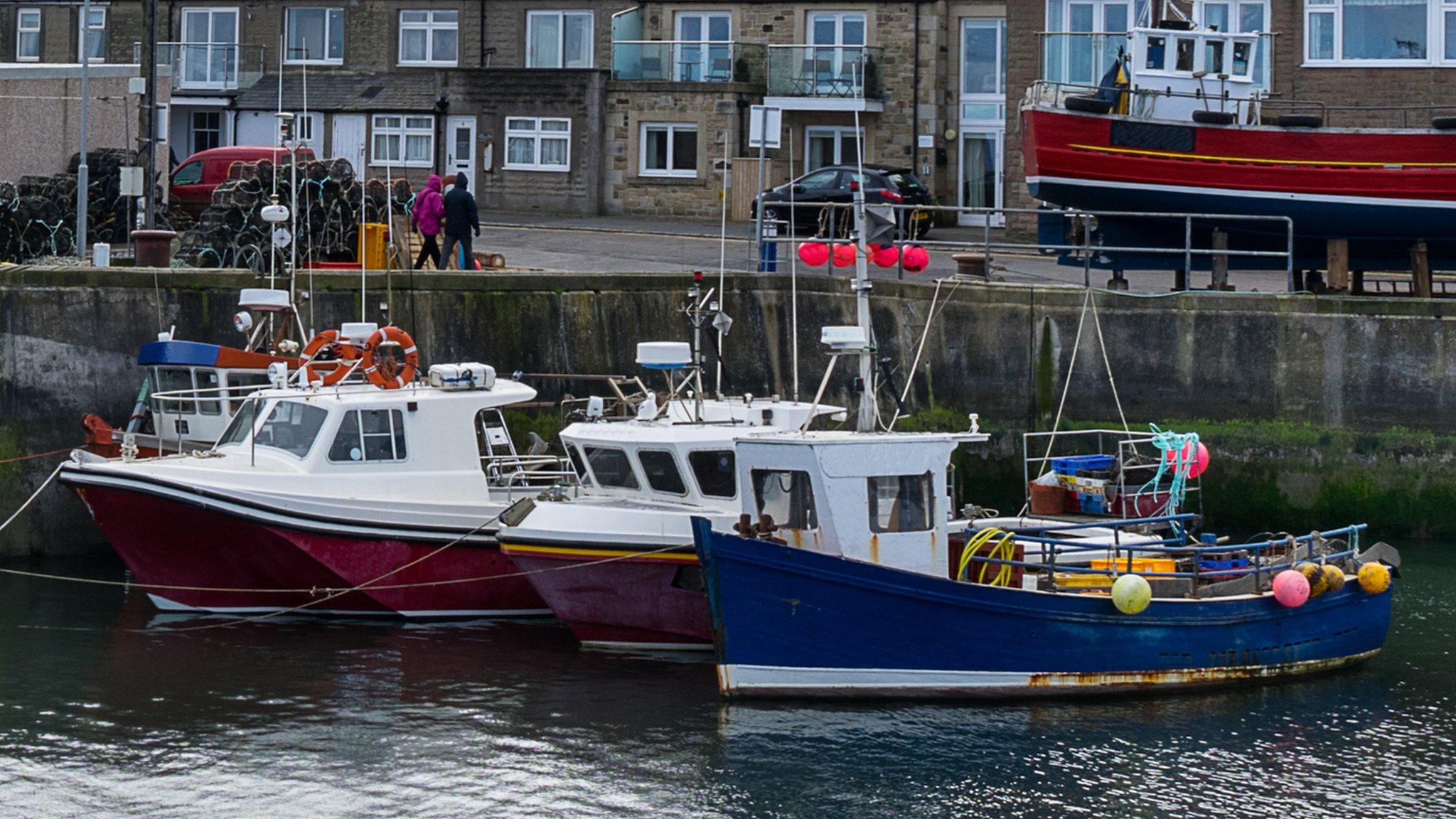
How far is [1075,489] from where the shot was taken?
1620 cm

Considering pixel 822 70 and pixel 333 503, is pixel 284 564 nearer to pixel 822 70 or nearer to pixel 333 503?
pixel 333 503

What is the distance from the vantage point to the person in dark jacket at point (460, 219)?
21.2 m

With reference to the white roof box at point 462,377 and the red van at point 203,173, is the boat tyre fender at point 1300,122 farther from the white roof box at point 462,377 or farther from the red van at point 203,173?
the red van at point 203,173

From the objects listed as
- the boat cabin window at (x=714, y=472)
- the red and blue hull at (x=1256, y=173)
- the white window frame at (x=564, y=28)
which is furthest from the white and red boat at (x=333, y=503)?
the white window frame at (x=564, y=28)

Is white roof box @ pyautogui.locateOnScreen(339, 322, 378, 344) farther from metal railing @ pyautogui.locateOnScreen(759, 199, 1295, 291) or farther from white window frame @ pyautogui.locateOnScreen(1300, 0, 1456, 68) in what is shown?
white window frame @ pyautogui.locateOnScreen(1300, 0, 1456, 68)

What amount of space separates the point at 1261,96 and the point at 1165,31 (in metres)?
1.51

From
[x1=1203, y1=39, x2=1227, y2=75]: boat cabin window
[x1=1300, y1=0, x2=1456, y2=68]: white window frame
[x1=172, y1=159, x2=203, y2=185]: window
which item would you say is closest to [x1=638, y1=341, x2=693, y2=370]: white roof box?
[x1=1203, y1=39, x2=1227, y2=75]: boat cabin window

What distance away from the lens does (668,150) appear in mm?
34188

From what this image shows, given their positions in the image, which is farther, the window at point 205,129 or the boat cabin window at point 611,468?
the window at point 205,129

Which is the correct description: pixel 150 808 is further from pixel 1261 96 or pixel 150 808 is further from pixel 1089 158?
pixel 1261 96

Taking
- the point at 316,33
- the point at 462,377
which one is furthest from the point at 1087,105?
the point at 316,33

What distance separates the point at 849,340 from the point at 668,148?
20.7 m

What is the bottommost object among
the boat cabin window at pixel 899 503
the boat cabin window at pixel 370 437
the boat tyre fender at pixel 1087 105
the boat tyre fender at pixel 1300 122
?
the boat cabin window at pixel 899 503

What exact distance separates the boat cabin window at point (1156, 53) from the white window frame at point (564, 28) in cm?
1572
